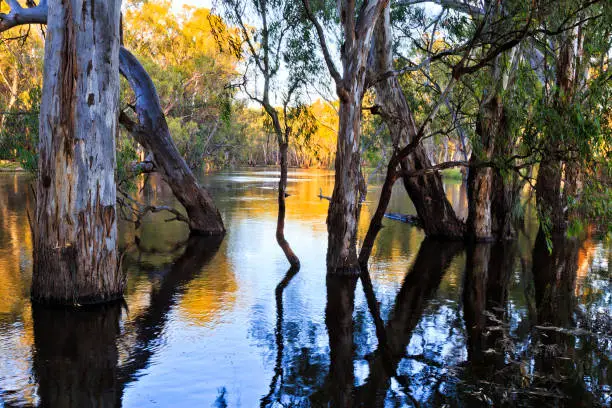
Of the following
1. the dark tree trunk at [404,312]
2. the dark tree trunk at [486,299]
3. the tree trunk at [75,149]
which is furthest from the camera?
the tree trunk at [75,149]

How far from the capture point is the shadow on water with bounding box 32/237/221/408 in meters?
4.46

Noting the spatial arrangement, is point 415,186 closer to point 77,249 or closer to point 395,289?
point 395,289

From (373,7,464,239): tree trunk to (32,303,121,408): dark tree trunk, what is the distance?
586 cm

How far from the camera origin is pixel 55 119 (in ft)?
20.8

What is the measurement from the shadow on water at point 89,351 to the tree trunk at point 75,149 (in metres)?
0.40

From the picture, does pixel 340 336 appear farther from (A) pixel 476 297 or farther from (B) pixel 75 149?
(B) pixel 75 149

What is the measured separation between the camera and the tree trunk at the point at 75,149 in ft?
20.7

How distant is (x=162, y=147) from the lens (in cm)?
1158

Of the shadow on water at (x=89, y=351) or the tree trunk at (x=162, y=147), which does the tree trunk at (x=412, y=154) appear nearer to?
the tree trunk at (x=162, y=147)

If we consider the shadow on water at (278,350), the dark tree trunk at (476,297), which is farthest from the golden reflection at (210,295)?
the dark tree trunk at (476,297)

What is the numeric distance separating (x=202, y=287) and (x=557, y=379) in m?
4.66

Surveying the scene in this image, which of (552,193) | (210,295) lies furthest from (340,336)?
(552,193)

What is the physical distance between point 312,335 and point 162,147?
6.54m

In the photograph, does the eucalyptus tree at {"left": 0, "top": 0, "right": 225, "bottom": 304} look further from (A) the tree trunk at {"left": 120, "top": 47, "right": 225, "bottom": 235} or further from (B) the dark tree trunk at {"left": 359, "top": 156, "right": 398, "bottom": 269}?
(A) the tree trunk at {"left": 120, "top": 47, "right": 225, "bottom": 235}
